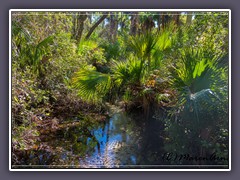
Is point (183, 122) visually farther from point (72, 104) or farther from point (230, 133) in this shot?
point (72, 104)

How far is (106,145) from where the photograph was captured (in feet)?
8.88

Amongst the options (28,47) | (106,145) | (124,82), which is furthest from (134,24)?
(106,145)

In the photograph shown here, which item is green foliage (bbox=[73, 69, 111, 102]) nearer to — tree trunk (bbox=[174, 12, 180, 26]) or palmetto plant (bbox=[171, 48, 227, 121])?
palmetto plant (bbox=[171, 48, 227, 121])

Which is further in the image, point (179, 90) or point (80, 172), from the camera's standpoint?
point (179, 90)

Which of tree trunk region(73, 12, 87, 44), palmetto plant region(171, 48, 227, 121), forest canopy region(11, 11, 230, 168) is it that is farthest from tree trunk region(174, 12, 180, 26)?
tree trunk region(73, 12, 87, 44)

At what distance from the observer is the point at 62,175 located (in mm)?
2336

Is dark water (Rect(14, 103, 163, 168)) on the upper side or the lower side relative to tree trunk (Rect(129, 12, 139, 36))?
lower

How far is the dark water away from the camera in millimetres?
2420

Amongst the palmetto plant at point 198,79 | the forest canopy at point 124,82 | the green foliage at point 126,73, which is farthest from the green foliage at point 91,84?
the palmetto plant at point 198,79

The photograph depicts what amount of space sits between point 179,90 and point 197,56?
1.22 feet

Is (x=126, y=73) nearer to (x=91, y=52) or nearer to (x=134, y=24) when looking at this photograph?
(x=134, y=24)
